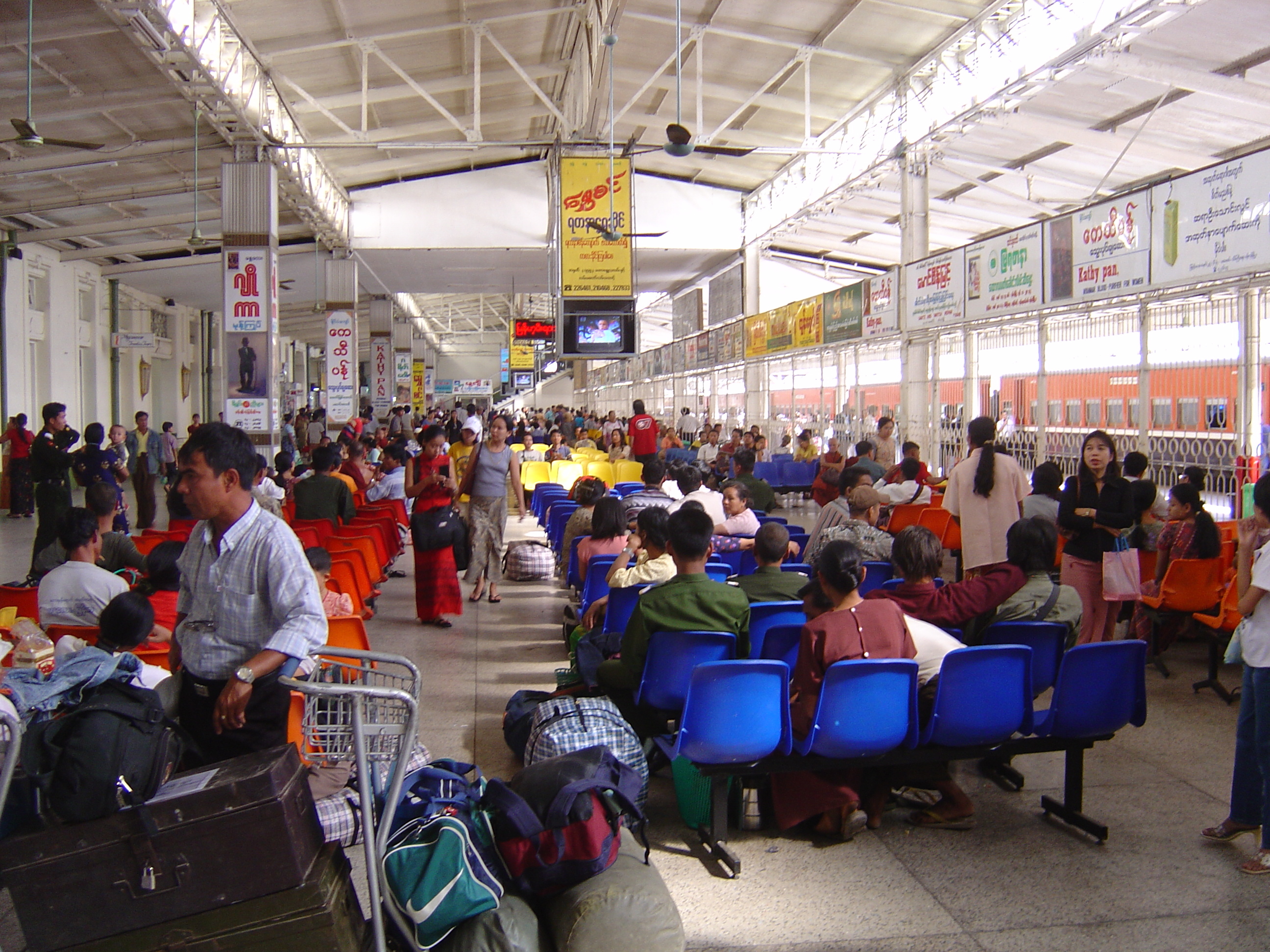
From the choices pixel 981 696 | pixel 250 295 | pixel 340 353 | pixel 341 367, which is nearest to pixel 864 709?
pixel 981 696

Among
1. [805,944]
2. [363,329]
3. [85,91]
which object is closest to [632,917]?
[805,944]

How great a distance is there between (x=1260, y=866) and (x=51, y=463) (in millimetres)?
10504

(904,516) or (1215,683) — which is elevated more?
(904,516)

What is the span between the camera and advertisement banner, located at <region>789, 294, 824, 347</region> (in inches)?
611

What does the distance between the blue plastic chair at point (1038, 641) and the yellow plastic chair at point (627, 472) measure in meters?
10.4

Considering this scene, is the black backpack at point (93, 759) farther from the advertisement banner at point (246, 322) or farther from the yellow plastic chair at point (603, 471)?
the yellow plastic chair at point (603, 471)

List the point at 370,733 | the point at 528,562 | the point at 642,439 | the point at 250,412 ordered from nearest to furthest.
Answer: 1. the point at 370,733
2. the point at 528,562
3. the point at 250,412
4. the point at 642,439

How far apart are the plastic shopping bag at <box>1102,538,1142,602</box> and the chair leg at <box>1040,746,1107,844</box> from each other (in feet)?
7.33

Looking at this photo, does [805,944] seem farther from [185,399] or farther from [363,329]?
[363,329]

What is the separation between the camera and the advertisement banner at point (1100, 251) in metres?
8.20

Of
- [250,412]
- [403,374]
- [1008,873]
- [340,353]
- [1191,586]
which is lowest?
[1008,873]

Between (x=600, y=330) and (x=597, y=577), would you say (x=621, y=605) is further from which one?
(x=600, y=330)

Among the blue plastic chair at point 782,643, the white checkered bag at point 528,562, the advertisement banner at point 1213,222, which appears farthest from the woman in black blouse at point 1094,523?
the white checkered bag at point 528,562

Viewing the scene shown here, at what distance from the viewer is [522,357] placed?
38.0 m
